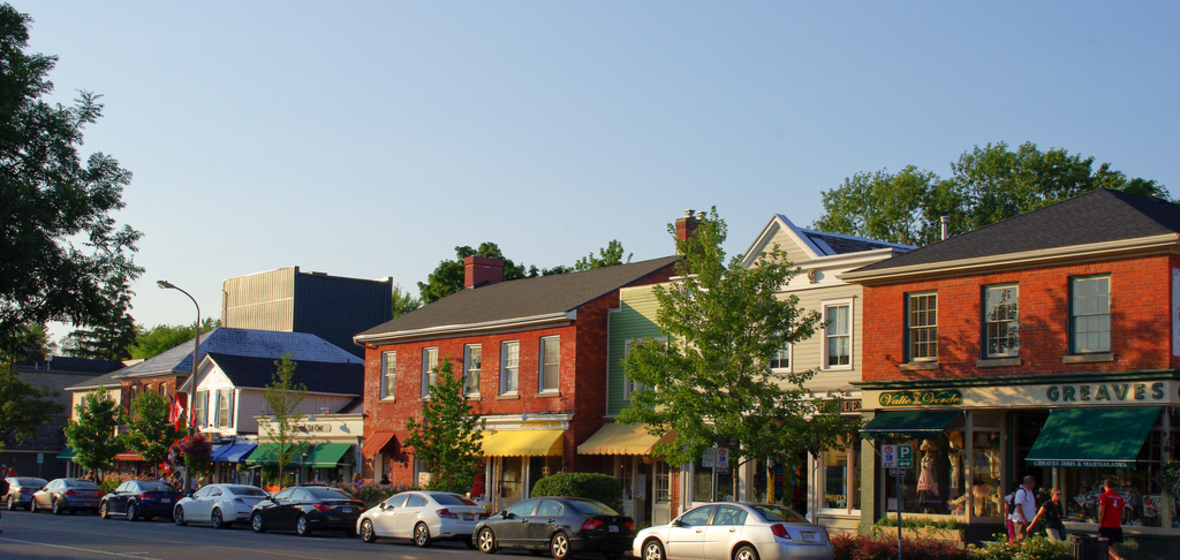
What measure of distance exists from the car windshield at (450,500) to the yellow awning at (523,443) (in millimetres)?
6790

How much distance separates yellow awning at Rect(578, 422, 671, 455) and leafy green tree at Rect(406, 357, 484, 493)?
3.47 metres

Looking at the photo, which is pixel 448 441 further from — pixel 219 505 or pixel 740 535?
pixel 740 535

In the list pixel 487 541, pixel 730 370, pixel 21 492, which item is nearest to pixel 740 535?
pixel 730 370

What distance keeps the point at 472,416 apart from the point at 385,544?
9.12 m

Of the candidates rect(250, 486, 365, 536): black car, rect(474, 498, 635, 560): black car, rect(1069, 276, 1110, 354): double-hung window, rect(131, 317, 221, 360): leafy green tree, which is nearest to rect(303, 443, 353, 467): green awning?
rect(250, 486, 365, 536): black car

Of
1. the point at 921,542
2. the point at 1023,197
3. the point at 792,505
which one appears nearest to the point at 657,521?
the point at 792,505

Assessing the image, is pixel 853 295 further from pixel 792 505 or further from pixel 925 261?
pixel 792 505

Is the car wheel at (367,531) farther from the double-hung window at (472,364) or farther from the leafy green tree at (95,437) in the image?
the leafy green tree at (95,437)

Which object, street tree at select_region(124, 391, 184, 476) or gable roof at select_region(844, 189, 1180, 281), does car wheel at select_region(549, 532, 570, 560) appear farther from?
street tree at select_region(124, 391, 184, 476)

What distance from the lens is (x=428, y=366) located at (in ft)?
136

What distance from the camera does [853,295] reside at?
2817 cm

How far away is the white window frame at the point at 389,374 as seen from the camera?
1694 inches

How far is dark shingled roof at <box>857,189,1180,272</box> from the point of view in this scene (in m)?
23.4

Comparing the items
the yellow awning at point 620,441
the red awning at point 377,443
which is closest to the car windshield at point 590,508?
the yellow awning at point 620,441
